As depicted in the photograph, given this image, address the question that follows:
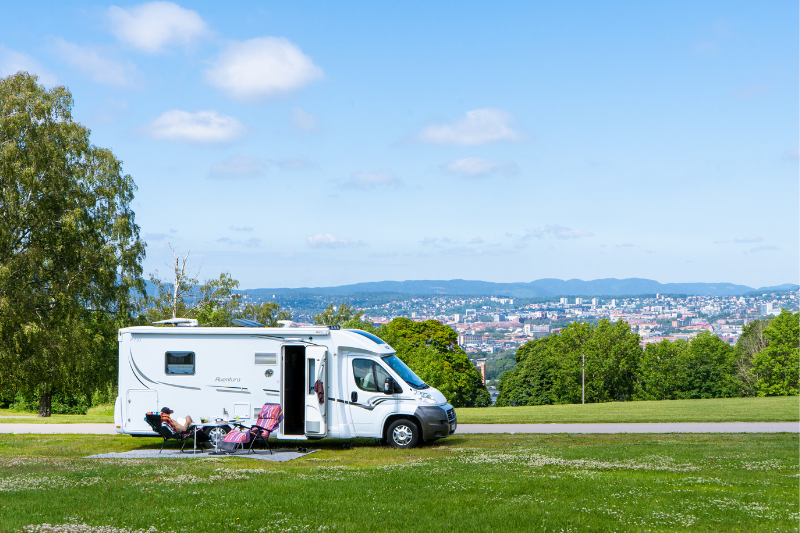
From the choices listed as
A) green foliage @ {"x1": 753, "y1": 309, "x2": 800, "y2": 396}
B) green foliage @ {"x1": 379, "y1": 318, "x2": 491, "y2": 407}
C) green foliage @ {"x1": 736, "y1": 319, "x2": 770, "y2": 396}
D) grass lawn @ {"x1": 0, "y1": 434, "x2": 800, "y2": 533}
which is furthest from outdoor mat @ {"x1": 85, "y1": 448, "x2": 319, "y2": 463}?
green foliage @ {"x1": 736, "y1": 319, "x2": 770, "y2": 396}

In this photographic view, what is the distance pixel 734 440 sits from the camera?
1695 centimetres

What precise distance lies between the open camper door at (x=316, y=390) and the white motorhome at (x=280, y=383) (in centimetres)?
2

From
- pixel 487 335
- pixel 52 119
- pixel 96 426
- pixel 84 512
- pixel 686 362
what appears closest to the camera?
pixel 84 512

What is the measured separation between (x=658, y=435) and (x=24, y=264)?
22.3 m

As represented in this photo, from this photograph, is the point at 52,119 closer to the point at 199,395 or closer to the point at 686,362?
the point at 199,395

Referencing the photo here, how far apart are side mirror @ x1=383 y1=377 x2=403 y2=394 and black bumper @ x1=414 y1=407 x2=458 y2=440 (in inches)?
25.7

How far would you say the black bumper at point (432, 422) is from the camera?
1498 centimetres

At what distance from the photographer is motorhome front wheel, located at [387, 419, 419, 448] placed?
15.0 meters

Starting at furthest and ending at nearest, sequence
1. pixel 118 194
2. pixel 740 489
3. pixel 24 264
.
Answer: pixel 118 194
pixel 24 264
pixel 740 489

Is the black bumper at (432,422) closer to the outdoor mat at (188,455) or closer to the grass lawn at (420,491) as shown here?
the grass lawn at (420,491)

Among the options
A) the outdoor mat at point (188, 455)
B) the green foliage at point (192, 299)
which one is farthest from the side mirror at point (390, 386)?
the green foliage at point (192, 299)

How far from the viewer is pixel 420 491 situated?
9273 mm

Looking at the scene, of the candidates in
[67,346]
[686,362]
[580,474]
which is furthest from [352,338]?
[686,362]

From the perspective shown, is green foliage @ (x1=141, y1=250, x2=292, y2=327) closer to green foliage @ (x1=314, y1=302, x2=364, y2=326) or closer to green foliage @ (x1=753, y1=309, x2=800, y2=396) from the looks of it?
green foliage @ (x1=314, y1=302, x2=364, y2=326)
